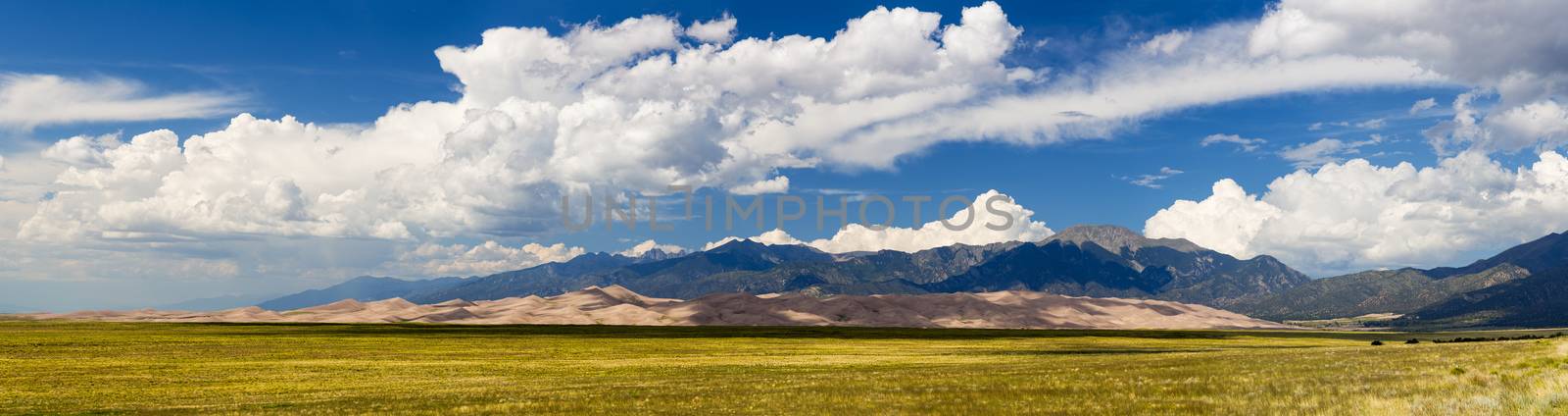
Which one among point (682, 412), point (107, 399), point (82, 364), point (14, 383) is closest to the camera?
point (682, 412)

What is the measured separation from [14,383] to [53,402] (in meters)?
15.7

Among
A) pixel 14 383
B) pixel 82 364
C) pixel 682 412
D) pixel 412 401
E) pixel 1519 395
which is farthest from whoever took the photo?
pixel 82 364

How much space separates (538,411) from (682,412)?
5905mm

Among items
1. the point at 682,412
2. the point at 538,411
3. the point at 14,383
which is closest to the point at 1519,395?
the point at 682,412

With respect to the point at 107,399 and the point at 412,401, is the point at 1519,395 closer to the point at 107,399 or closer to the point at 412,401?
the point at 412,401

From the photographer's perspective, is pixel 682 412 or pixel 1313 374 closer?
pixel 682 412

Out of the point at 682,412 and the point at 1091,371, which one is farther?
the point at 1091,371

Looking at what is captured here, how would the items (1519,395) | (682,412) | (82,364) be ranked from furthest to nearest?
(82,364) → (682,412) → (1519,395)

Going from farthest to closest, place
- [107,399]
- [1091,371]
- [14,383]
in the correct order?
[14,383] → [1091,371] → [107,399]

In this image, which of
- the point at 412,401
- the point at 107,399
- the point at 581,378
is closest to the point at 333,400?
the point at 412,401

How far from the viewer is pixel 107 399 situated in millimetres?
43312

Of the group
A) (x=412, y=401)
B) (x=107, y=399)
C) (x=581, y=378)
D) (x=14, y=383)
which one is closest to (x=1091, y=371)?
(x=581, y=378)

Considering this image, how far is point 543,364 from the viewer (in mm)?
73188

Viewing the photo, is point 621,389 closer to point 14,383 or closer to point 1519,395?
point 1519,395
